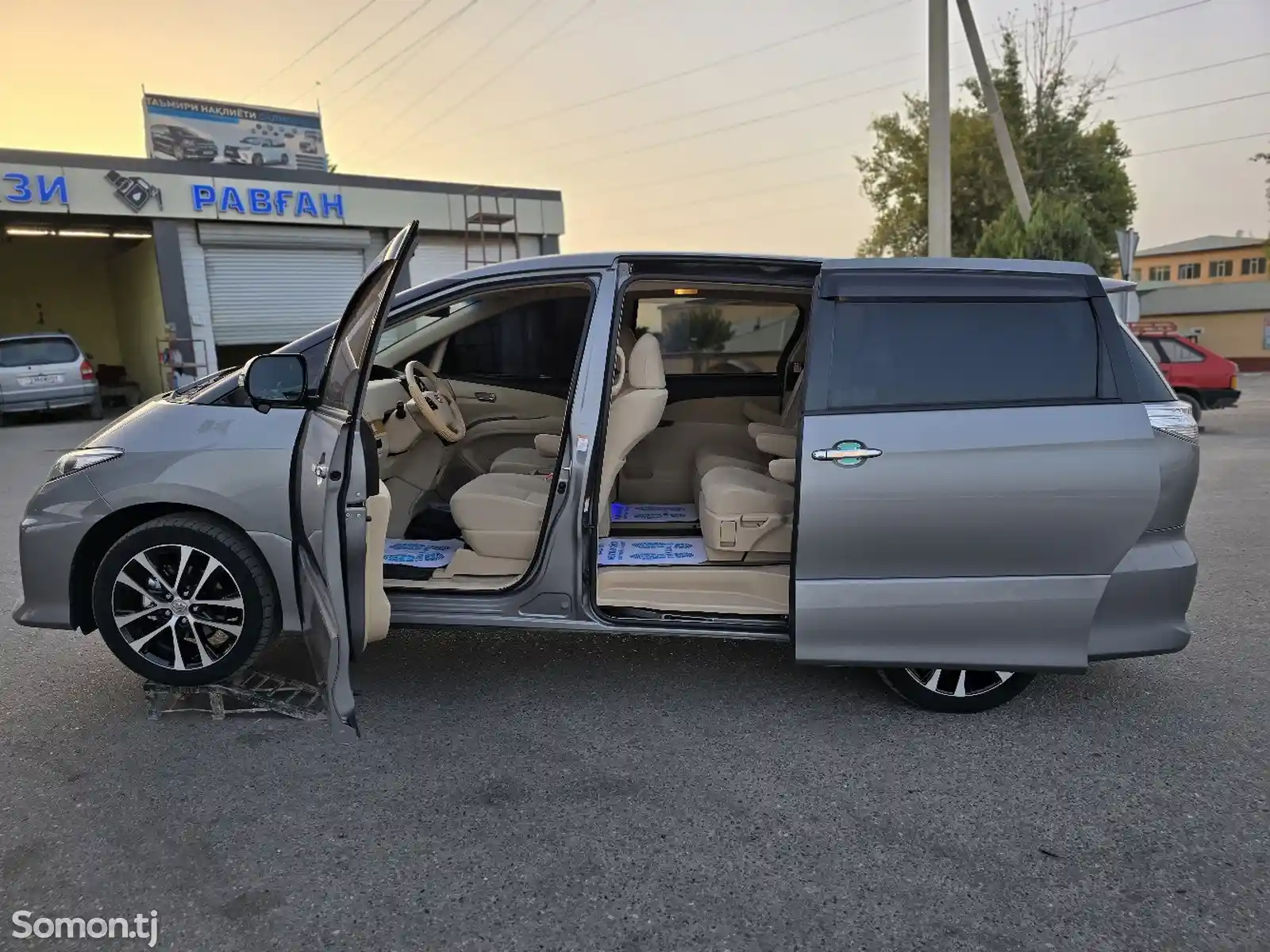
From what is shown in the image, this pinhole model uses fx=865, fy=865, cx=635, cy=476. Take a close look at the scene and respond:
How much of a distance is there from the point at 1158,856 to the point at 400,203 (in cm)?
2099

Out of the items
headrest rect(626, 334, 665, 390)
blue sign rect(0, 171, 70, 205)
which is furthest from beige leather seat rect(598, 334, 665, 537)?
blue sign rect(0, 171, 70, 205)

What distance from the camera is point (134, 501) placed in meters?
3.44

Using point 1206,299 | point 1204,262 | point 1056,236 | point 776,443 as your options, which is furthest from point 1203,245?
Result: point 776,443

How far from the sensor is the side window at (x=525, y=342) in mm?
6172

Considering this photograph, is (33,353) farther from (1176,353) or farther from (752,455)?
(1176,353)

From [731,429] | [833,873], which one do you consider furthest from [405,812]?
[731,429]

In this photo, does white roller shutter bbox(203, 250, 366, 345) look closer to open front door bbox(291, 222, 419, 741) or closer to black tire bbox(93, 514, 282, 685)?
black tire bbox(93, 514, 282, 685)

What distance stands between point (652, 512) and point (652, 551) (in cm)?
86

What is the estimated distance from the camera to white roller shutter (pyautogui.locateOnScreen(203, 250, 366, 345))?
19203mm

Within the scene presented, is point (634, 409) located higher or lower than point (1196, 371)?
higher

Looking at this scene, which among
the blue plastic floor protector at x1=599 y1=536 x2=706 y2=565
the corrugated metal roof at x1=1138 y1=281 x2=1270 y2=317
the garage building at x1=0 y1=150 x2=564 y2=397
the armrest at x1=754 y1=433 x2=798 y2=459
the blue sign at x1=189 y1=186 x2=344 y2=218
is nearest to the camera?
the blue plastic floor protector at x1=599 y1=536 x2=706 y2=565

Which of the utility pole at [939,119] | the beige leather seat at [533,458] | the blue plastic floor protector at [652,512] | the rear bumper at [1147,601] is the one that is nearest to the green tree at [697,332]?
the beige leather seat at [533,458]

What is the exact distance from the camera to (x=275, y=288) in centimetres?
1991

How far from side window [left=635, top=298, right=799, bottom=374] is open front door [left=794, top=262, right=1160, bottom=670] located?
1517mm
